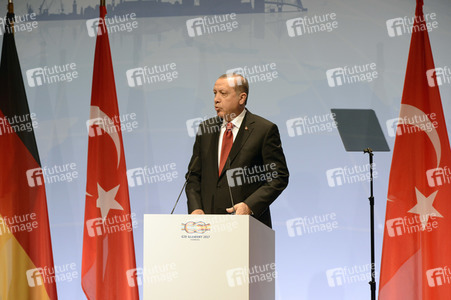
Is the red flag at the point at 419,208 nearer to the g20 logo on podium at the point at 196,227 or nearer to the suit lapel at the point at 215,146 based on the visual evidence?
the suit lapel at the point at 215,146

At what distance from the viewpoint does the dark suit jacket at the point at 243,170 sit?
310cm

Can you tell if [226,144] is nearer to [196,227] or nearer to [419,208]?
[196,227]

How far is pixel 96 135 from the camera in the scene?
4.69 m

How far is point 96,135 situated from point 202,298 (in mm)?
2457

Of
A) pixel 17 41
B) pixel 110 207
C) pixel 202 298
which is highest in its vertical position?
pixel 17 41

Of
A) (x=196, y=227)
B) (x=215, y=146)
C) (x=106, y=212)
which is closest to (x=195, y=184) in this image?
(x=215, y=146)

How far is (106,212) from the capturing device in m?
4.61

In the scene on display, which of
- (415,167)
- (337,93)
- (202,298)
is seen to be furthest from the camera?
(337,93)

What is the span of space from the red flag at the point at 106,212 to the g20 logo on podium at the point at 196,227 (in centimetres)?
213

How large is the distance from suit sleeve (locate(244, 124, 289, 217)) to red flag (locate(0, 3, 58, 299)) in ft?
7.12

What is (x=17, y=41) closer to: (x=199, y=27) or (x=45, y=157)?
(x=45, y=157)

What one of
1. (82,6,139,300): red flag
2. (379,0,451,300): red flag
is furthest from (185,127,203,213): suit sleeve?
(379,0,451,300): red flag

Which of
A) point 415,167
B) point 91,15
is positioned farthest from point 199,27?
point 415,167

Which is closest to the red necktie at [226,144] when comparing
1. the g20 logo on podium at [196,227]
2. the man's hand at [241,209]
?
the man's hand at [241,209]
